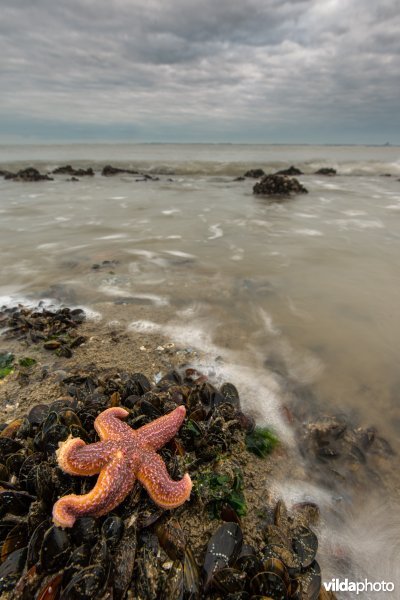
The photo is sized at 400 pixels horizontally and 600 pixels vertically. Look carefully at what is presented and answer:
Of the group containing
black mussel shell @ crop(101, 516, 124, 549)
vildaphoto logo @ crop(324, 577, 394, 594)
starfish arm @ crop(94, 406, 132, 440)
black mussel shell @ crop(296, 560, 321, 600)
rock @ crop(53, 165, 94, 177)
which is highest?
rock @ crop(53, 165, 94, 177)

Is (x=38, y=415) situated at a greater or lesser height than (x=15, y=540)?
greater

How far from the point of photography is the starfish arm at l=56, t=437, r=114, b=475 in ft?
8.30

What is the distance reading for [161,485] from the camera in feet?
8.35

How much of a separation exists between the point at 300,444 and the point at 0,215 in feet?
51.1

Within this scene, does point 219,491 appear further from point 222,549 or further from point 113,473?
point 113,473

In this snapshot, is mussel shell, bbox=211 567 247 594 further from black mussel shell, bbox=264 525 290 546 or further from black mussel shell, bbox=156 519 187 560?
black mussel shell, bbox=264 525 290 546

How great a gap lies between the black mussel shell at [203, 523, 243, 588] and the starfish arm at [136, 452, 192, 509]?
36 cm

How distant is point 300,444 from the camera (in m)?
3.71

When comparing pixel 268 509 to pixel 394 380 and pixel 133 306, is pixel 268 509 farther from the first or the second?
pixel 133 306

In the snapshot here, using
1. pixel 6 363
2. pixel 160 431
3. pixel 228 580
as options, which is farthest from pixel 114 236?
pixel 228 580

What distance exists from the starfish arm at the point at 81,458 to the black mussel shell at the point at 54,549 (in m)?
0.37

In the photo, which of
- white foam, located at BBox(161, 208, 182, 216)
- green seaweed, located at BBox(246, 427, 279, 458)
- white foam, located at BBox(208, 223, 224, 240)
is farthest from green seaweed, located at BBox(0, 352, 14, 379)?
white foam, located at BBox(161, 208, 182, 216)

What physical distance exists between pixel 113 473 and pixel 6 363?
9.79 feet

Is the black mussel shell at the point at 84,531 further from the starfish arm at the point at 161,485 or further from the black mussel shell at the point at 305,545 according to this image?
the black mussel shell at the point at 305,545
